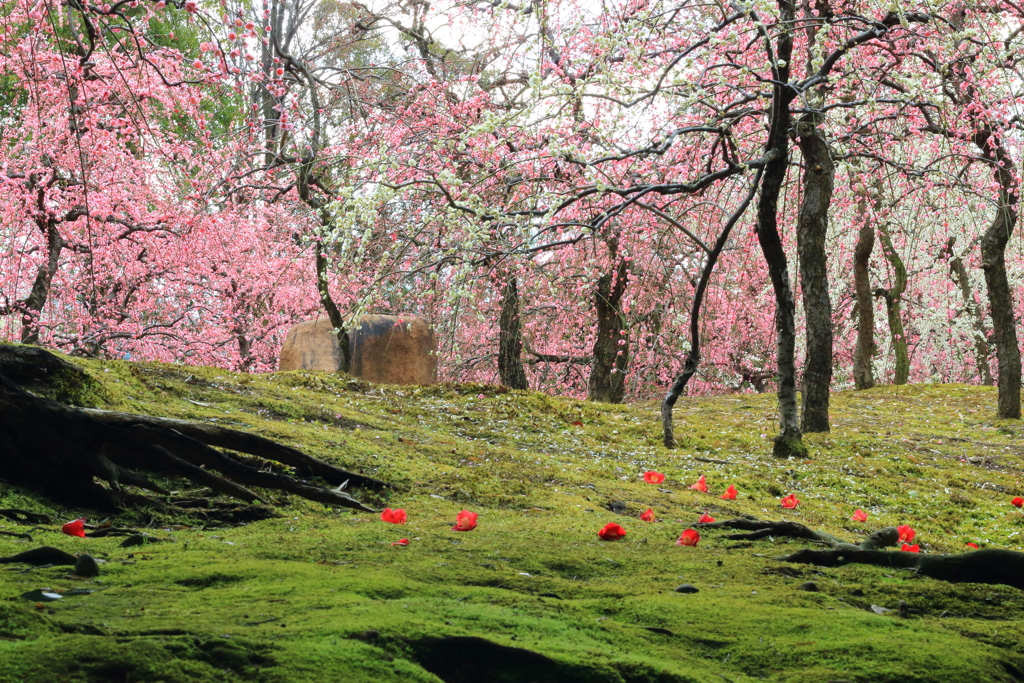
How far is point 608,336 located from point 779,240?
20.7ft

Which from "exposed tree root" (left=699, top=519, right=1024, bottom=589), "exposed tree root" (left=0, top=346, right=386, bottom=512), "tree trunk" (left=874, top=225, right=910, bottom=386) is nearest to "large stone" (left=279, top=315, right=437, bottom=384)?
"tree trunk" (left=874, top=225, right=910, bottom=386)

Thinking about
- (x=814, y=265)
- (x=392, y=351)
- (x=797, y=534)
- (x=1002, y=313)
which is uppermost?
(x=814, y=265)

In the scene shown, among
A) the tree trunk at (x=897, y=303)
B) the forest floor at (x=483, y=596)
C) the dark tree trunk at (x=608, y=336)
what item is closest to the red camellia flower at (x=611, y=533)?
the forest floor at (x=483, y=596)

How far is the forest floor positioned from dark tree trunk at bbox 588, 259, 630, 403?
7.81 meters

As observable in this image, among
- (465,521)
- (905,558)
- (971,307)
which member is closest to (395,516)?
(465,521)

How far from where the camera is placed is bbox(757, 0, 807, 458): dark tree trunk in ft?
24.4

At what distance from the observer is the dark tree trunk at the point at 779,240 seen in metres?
7.43

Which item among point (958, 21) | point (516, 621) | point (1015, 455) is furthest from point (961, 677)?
point (958, 21)

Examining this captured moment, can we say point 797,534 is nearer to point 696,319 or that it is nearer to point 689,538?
point 689,538

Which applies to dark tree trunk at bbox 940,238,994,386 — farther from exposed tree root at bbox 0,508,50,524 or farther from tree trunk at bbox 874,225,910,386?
exposed tree root at bbox 0,508,50,524

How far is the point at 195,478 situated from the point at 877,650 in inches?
127

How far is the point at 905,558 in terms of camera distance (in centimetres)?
347

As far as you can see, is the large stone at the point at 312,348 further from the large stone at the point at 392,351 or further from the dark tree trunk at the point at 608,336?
the dark tree trunk at the point at 608,336

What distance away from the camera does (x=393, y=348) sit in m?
15.0
